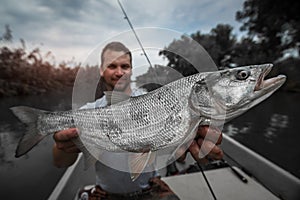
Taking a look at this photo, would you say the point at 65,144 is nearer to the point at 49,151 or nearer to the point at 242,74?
the point at 242,74

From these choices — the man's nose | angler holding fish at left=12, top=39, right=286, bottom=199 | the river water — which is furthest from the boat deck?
the river water

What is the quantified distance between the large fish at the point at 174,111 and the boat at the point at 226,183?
2.64 ft

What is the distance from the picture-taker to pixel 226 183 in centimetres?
225

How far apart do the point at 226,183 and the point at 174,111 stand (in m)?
1.70

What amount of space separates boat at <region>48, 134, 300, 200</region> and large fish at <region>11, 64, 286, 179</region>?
2.64 ft

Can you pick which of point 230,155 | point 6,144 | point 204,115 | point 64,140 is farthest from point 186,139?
point 6,144

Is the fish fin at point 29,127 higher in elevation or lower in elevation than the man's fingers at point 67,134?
higher

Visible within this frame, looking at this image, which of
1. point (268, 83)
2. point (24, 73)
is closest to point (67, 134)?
point (268, 83)

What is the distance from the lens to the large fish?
1.04m

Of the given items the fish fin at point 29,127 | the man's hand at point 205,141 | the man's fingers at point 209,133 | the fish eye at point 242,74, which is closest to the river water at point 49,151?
the fish fin at point 29,127

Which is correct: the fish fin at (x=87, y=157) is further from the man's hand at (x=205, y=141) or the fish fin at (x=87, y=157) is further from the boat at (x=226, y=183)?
the boat at (x=226, y=183)

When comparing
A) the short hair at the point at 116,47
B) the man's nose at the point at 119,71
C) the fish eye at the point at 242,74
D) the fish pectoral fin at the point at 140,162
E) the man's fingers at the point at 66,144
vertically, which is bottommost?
the fish pectoral fin at the point at 140,162

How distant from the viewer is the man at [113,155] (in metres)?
1.55

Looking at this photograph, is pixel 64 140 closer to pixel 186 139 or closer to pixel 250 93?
pixel 186 139
